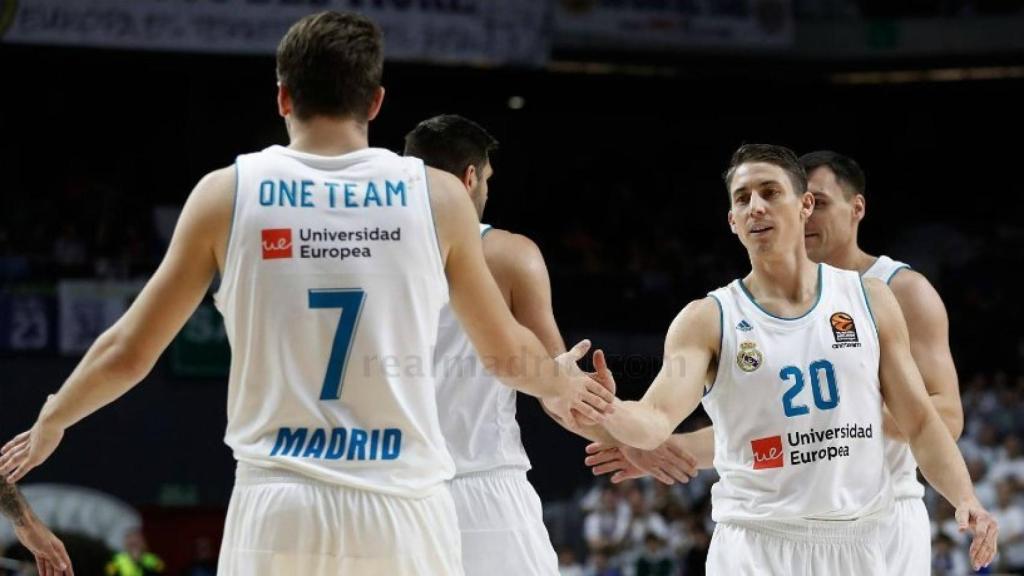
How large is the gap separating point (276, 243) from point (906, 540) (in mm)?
3490

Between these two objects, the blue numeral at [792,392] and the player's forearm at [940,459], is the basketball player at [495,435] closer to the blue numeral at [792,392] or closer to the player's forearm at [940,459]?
the blue numeral at [792,392]

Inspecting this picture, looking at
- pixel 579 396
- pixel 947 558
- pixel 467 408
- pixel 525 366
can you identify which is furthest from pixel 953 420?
pixel 947 558

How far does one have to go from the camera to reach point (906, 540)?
5.93m

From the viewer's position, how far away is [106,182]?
73.3 feet

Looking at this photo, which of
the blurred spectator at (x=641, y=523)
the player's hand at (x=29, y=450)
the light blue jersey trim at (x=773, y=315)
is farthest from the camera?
the blurred spectator at (x=641, y=523)

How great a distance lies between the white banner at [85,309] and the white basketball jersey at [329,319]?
1382cm

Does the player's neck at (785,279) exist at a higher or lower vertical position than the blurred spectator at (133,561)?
higher

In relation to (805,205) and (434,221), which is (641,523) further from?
(434,221)

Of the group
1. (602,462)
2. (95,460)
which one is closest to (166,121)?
(95,460)

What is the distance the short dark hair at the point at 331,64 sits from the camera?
358 cm

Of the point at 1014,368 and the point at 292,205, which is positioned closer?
the point at 292,205

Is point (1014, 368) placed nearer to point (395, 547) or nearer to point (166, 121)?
point (166, 121)

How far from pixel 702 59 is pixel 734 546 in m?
17.6

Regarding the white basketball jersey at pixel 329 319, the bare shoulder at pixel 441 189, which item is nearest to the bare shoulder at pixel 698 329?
the bare shoulder at pixel 441 189
